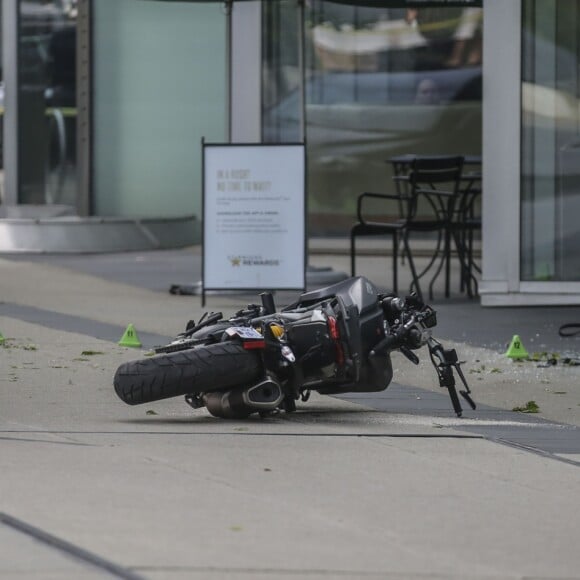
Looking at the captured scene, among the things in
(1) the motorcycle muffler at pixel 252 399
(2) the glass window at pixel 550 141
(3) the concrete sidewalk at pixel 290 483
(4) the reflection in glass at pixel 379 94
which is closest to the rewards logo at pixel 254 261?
(2) the glass window at pixel 550 141

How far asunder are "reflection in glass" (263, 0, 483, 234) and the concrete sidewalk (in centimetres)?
932

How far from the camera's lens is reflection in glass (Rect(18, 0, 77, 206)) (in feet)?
68.3

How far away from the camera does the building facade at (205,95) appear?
16.3 meters

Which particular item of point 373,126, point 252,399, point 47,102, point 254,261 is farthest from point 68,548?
point 47,102

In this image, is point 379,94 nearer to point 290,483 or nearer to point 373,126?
point 373,126

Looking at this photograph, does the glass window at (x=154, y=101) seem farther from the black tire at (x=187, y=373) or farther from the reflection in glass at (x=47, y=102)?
the black tire at (x=187, y=373)

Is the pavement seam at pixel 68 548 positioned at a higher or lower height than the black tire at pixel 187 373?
lower

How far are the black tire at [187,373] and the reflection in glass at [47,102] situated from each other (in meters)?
13.3

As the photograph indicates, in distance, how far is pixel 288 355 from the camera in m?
7.89

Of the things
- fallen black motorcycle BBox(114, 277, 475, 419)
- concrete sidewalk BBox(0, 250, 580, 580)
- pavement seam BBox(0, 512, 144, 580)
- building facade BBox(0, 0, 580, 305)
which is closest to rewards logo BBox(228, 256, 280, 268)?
building facade BBox(0, 0, 580, 305)

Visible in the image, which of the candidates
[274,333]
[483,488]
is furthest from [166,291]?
[483,488]

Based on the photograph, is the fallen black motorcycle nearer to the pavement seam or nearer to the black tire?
the black tire

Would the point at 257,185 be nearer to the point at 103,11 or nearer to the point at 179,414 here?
the point at 179,414

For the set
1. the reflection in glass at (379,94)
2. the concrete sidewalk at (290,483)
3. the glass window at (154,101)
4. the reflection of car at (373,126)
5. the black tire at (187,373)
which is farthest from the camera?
the glass window at (154,101)
